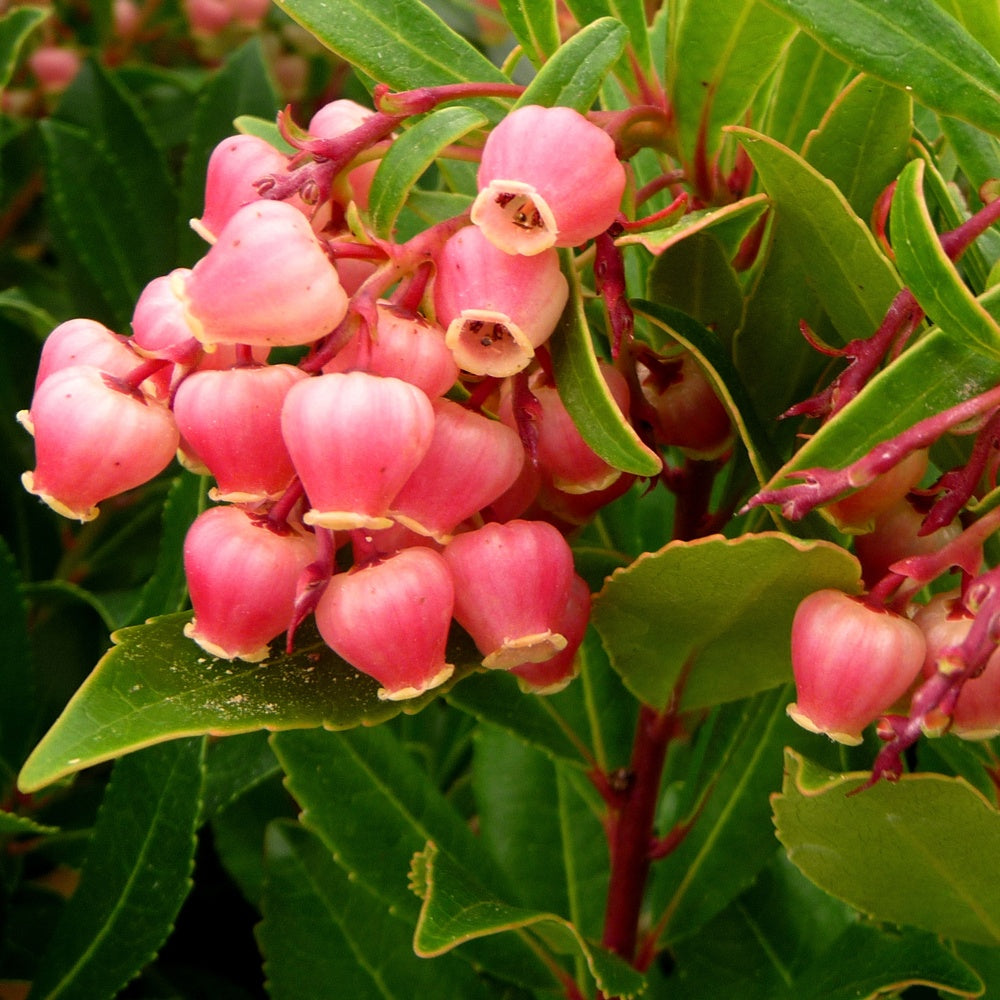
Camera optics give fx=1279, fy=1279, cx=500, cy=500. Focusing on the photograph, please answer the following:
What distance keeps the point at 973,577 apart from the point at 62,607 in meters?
0.88

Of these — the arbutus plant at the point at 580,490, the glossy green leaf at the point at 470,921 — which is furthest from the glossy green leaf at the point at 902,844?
the glossy green leaf at the point at 470,921

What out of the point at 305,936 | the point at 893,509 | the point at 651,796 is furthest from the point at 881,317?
the point at 305,936

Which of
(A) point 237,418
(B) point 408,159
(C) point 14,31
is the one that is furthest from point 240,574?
(C) point 14,31

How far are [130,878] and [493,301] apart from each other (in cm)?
54

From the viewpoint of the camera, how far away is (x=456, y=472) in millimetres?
534

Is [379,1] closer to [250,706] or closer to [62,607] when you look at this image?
[250,706]

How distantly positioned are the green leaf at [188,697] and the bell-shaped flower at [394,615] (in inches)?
2.2

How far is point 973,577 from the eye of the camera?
53 centimetres

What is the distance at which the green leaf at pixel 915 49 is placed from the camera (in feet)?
1.78

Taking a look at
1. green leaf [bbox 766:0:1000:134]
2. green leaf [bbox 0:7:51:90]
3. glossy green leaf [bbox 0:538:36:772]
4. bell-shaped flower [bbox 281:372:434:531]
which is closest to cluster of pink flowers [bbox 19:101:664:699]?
bell-shaped flower [bbox 281:372:434:531]

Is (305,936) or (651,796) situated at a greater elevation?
(651,796)

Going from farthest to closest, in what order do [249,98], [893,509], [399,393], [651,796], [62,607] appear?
[249,98], [62,607], [651,796], [893,509], [399,393]

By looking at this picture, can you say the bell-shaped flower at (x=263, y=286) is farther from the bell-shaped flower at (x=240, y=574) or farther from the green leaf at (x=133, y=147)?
the green leaf at (x=133, y=147)

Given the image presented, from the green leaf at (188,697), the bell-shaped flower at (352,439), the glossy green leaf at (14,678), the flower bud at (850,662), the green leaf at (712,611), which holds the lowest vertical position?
the glossy green leaf at (14,678)
